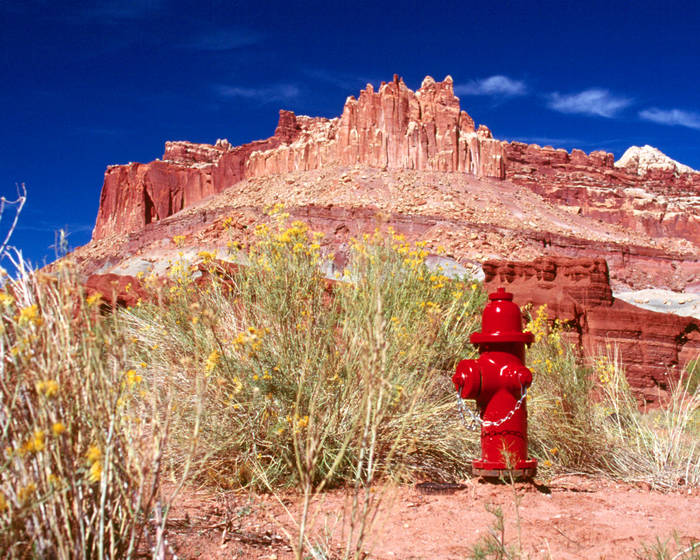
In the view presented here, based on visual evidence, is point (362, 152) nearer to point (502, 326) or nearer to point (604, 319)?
point (604, 319)

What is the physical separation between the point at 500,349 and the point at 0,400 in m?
2.72

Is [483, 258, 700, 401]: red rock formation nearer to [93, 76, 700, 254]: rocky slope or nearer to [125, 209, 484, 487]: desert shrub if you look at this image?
[125, 209, 484, 487]: desert shrub

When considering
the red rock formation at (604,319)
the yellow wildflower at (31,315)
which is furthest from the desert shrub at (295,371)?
the red rock formation at (604,319)

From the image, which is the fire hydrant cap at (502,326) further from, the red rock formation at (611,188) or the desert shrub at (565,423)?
the red rock formation at (611,188)

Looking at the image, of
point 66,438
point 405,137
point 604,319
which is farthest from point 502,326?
point 405,137

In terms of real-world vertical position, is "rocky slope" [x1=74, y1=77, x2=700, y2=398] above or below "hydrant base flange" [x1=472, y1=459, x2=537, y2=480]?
above

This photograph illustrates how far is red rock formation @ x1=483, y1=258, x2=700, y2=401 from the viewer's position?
13625mm

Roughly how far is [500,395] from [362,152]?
63.3 meters

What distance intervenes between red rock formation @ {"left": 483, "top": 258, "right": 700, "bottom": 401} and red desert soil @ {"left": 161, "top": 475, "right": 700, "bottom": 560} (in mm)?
10523

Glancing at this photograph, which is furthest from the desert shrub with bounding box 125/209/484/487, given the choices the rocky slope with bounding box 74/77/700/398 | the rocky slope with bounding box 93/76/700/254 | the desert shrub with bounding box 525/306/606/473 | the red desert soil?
the rocky slope with bounding box 93/76/700/254

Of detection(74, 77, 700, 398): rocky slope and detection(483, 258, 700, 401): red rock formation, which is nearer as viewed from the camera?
detection(483, 258, 700, 401): red rock formation

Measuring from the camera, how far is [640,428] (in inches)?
159

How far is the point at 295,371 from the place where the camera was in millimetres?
3594

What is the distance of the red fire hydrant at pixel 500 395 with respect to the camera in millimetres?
3301
